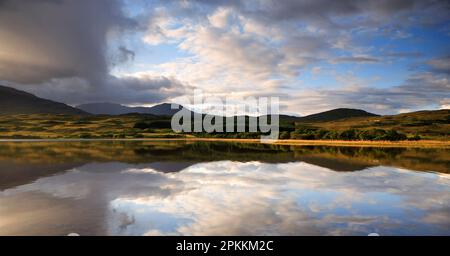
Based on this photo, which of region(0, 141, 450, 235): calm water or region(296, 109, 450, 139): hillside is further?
region(296, 109, 450, 139): hillside

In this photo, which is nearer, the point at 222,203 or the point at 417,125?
the point at 222,203

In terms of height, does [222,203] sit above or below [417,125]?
below

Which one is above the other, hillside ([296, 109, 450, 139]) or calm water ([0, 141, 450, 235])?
hillside ([296, 109, 450, 139])

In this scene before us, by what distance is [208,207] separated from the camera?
14625 mm

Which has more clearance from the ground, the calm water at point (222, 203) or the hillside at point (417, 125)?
the hillside at point (417, 125)

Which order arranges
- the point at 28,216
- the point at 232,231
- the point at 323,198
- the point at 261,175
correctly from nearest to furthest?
the point at 232,231 → the point at 28,216 → the point at 323,198 → the point at 261,175

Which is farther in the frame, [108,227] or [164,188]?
[164,188]

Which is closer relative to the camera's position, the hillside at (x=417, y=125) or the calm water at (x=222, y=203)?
the calm water at (x=222, y=203)
